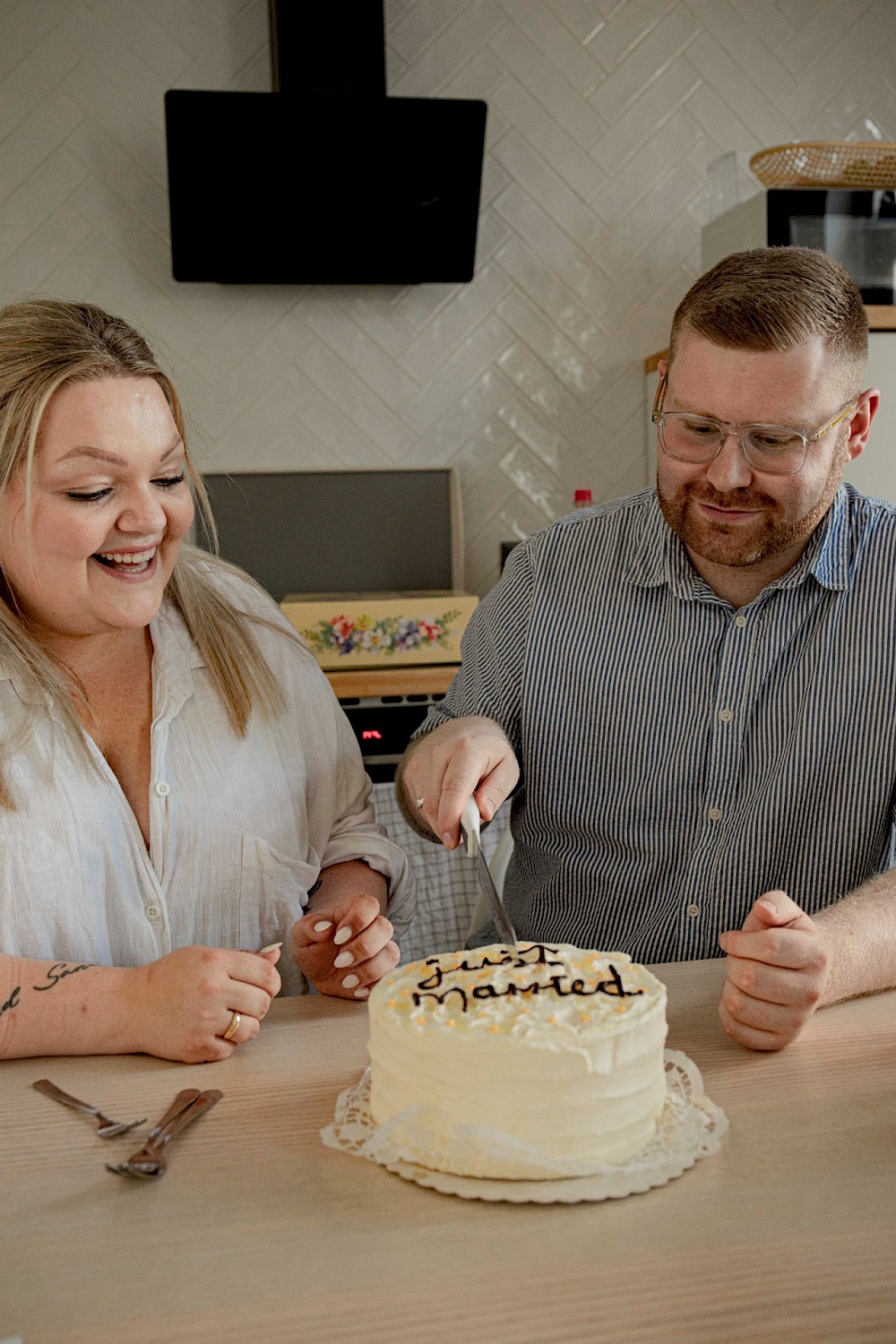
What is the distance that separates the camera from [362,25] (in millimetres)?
2818

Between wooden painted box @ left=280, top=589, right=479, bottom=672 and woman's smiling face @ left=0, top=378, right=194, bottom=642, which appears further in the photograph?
wooden painted box @ left=280, top=589, right=479, bottom=672

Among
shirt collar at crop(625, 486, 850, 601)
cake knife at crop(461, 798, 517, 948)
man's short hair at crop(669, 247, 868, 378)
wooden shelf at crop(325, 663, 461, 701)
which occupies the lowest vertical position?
wooden shelf at crop(325, 663, 461, 701)

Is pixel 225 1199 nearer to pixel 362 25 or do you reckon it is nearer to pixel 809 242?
pixel 809 242

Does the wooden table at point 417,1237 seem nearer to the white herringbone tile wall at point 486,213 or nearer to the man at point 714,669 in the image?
the man at point 714,669

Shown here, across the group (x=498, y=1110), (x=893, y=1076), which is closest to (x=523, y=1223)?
(x=498, y=1110)

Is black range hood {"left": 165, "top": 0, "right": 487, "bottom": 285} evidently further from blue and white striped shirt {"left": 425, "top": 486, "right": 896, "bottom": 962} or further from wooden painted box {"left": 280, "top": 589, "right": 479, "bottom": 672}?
blue and white striped shirt {"left": 425, "top": 486, "right": 896, "bottom": 962}

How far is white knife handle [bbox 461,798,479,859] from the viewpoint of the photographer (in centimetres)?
116

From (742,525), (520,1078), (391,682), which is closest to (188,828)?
(520,1078)

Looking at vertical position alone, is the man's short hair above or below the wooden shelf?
above

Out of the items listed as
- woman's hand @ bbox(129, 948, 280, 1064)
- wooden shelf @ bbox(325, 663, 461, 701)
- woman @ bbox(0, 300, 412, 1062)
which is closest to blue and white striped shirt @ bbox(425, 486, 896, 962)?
woman @ bbox(0, 300, 412, 1062)

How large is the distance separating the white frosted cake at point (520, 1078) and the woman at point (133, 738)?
23cm

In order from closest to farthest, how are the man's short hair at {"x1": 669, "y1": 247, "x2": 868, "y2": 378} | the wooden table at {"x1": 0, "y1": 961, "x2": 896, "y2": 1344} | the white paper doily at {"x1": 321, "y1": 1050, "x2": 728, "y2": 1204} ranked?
1. the wooden table at {"x1": 0, "y1": 961, "x2": 896, "y2": 1344}
2. the white paper doily at {"x1": 321, "y1": 1050, "x2": 728, "y2": 1204}
3. the man's short hair at {"x1": 669, "y1": 247, "x2": 868, "y2": 378}

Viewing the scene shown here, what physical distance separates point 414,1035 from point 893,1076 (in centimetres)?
39

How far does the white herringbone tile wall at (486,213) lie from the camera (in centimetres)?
295
